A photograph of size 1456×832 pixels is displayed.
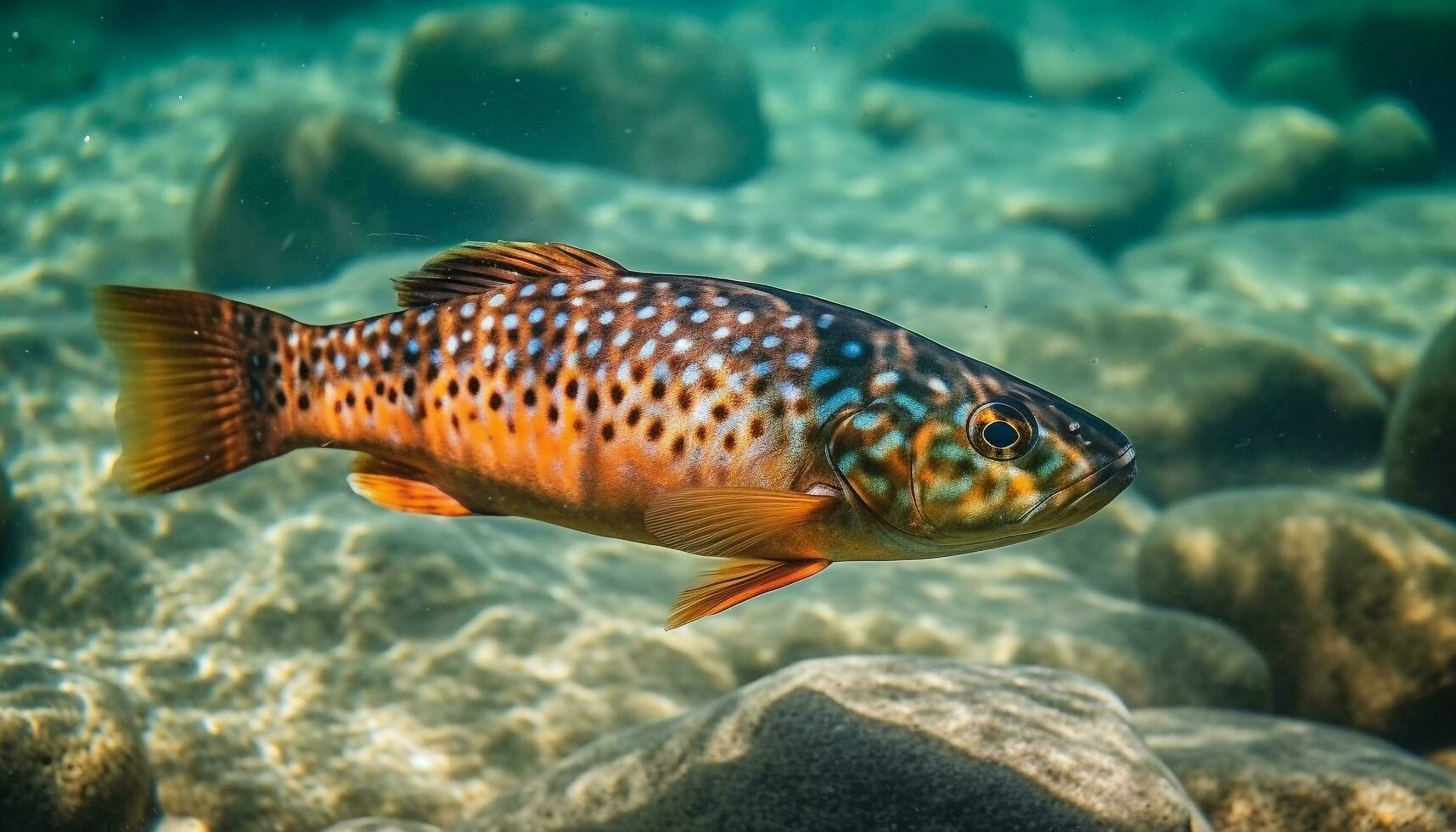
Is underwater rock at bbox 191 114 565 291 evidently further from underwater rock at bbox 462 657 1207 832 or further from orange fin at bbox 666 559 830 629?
orange fin at bbox 666 559 830 629

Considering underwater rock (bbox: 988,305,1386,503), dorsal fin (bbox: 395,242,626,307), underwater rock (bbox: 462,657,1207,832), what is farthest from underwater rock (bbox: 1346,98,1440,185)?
dorsal fin (bbox: 395,242,626,307)

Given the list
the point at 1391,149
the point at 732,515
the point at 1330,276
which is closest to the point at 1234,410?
the point at 1330,276

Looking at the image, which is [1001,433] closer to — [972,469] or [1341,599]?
[972,469]

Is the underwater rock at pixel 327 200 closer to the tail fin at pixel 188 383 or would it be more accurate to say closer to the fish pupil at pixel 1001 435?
the tail fin at pixel 188 383

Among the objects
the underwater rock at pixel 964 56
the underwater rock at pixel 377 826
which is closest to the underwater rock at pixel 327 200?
the underwater rock at pixel 377 826

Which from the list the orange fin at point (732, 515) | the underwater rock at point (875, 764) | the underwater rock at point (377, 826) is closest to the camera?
the orange fin at point (732, 515)

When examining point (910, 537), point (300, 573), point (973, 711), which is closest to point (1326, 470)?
point (973, 711)
